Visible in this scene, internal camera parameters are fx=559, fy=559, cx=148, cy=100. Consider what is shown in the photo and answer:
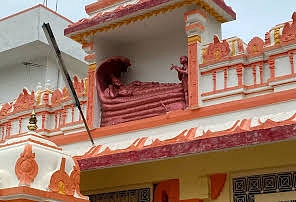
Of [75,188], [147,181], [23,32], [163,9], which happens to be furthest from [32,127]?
[23,32]

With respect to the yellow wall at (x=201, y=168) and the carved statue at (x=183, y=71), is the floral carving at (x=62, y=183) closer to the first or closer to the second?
the yellow wall at (x=201, y=168)

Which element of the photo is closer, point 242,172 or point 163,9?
point 242,172

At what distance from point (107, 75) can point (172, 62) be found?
113cm

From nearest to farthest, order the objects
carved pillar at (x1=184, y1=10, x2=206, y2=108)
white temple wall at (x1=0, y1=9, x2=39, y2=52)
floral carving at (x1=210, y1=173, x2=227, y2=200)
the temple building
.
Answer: the temple building < floral carving at (x1=210, y1=173, x2=227, y2=200) < carved pillar at (x1=184, y1=10, x2=206, y2=108) < white temple wall at (x1=0, y1=9, x2=39, y2=52)

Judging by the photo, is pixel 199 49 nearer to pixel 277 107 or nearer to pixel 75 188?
pixel 277 107

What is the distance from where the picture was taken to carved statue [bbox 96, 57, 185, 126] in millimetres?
8172

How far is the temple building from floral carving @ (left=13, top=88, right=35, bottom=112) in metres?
0.02

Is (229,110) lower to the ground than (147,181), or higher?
higher

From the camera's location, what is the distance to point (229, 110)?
7.27 meters

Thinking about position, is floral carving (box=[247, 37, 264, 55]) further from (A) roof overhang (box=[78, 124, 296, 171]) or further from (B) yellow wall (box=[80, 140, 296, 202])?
(A) roof overhang (box=[78, 124, 296, 171])

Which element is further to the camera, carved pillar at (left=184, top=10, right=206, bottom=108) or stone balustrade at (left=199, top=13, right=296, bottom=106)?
carved pillar at (left=184, top=10, right=206, bottom=108)

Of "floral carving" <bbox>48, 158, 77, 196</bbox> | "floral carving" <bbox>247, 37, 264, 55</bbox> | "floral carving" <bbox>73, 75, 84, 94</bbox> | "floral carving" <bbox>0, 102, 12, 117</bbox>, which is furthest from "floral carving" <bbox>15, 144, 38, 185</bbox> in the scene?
"floral carving" <bbox>0, 102, 12, 117</bbox>

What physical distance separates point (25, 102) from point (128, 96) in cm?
214

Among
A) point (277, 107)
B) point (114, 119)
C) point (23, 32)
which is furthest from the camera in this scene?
point (23, 32)
